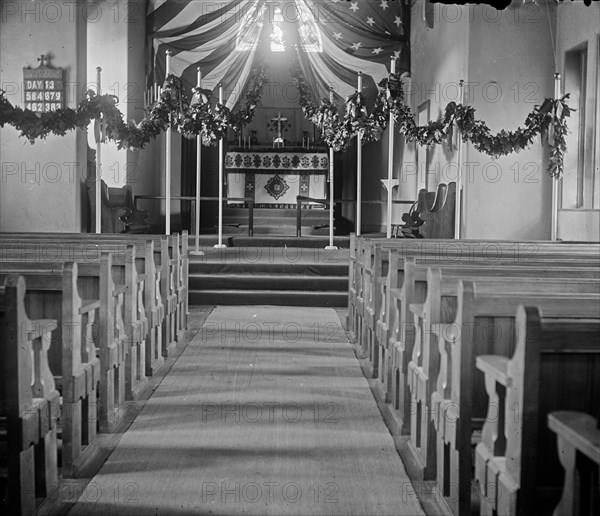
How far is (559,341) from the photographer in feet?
6.02

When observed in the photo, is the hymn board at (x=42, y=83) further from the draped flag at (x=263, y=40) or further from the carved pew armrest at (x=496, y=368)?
the carved pew armrest at (x=496, y=368)

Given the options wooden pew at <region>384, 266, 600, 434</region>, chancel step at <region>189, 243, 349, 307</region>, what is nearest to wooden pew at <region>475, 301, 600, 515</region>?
wooden pew at <region>384, 266, 600, 434</region>

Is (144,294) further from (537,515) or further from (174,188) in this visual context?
(174,188)

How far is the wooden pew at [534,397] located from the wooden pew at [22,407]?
128 centimetres

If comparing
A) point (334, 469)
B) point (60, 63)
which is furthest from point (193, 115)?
point (334, 469)

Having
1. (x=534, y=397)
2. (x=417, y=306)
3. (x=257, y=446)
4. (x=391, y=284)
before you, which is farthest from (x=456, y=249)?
(x=534, y=397)

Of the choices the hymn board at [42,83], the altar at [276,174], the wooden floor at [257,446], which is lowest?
the wooden floor at [257,446]

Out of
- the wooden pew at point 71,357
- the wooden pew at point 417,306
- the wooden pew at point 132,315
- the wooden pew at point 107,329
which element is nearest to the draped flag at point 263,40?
the wooden pew at point 132,315

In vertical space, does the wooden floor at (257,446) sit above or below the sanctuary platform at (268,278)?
below

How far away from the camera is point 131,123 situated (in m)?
7.79

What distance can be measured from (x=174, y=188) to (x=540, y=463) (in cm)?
1091

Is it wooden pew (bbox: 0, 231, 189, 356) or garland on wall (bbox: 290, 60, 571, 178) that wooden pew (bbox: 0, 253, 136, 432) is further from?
garland on wall (bbox: 290, 60, 571, 178)

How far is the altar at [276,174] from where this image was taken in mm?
12172

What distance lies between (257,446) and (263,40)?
8.43 metres
